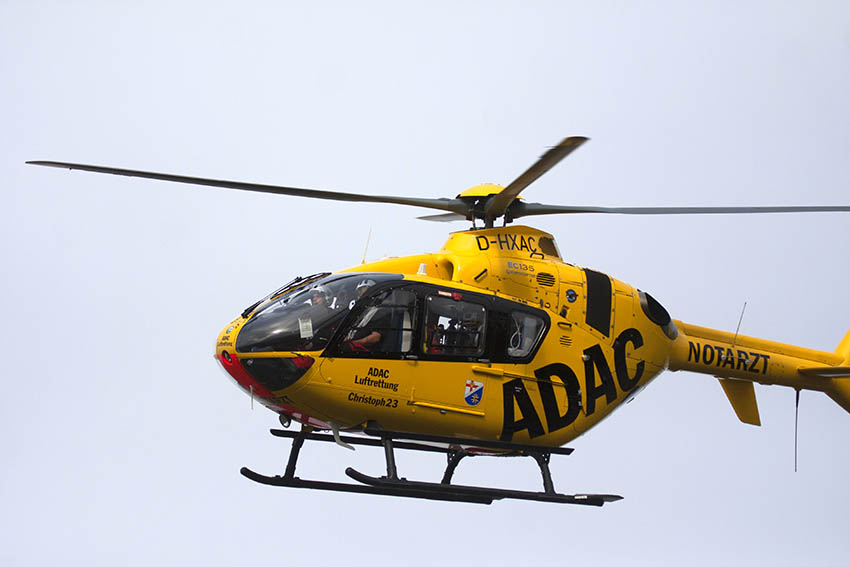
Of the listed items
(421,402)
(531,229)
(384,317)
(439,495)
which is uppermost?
(531,229)

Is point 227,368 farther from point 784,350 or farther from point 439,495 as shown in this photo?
point 784,350

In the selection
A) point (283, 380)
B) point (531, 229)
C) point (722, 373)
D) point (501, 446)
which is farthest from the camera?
point (722, 373)

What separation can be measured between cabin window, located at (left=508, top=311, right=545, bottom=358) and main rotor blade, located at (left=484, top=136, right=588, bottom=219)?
136 cm

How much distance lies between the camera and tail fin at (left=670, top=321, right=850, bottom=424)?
14.0 m

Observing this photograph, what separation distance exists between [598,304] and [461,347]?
2.12 m

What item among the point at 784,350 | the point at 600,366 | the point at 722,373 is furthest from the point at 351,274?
the point at 784,350


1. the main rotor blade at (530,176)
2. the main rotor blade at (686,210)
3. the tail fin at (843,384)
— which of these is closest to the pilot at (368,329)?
the main rotor blade at (530,176)

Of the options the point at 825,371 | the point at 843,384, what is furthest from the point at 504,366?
the point at 843,384

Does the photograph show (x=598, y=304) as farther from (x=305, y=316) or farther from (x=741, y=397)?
(x=305, y=316)

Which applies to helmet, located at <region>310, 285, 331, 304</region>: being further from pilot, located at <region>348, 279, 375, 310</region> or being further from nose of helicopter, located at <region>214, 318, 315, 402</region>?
nose of helicopter, located at <region>214, 318, 315, 402</region>

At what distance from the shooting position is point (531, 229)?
1303cm

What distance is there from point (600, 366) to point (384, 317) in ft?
9.87

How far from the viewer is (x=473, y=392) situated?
1173cm

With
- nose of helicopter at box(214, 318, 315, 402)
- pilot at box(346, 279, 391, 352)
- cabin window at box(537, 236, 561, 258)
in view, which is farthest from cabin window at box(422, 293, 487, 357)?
cabin window at box(537, 236, 561, 258)
